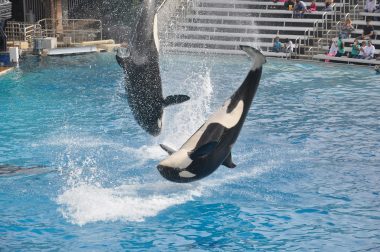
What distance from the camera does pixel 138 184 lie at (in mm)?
10641

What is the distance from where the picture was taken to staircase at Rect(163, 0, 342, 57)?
89.6 feet

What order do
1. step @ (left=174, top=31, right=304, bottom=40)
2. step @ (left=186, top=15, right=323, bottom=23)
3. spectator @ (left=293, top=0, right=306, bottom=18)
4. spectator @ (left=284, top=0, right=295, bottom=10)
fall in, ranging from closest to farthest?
1. step @ (left=174, top=31, right=304, bottom=40)
2. step @ (left=186, top=15, right=323, bottom=23)
3. spectator @ (left=293, top=0, right=306, bottom=18)
4. spectator @ (left=284, top=0, right=295, bottom=10)

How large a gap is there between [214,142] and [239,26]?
2131 centimetres

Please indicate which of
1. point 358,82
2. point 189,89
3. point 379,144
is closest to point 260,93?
point 189,89

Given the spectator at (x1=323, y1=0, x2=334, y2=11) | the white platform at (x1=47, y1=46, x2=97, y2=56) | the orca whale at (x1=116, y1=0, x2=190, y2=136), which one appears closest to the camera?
the orca whale at (x1=116, y1=0, x2=190, y2=136)

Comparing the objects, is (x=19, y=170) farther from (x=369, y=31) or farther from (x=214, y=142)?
(x=369, y=31)

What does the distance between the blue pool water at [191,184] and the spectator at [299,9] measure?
378 inches

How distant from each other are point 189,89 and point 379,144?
20.7ft

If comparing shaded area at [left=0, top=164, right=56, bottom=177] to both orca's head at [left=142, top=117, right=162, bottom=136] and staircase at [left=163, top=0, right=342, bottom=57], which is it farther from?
staircase at [left=163, top=0, right=342, bottom=57]

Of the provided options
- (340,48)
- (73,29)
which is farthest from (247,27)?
(73,29)

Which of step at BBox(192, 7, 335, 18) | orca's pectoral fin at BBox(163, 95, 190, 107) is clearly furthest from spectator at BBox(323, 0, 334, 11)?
orca's pectoral fin at BBox(163, 95, 190, 107)

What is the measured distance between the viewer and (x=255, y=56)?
25.6 ft

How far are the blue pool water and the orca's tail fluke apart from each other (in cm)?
224

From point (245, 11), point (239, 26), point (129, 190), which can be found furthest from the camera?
point (245, 11)
